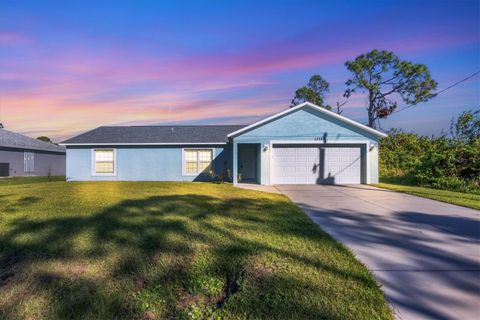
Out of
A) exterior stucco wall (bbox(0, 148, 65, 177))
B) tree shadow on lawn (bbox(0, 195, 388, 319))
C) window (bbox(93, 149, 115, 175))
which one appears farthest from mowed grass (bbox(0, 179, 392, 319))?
exterior stucco wall (bbox(0, 148, 65, 177))

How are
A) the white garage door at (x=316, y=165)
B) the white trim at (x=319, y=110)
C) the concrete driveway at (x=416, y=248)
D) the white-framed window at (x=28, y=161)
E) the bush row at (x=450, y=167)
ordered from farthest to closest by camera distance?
the white-framed window at (x=28, y=161)
the white garage door at (x=316, y=165)
the white trim at (x=319, y=110)
the bush row at (x=450, y=167)
the concrete driveway at (x=416, y=248)

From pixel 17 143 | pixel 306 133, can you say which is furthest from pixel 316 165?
pixel 17 143

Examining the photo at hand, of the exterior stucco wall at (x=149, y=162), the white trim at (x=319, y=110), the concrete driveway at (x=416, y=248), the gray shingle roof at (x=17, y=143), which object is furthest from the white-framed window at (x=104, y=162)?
the concrete driveway at (x=416, y=248)

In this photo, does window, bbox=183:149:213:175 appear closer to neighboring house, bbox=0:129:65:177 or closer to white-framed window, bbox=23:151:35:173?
neighboring house, bbox=0:129:65:177

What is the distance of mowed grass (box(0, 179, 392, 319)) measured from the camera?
10.3ft

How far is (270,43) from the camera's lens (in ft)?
46.4

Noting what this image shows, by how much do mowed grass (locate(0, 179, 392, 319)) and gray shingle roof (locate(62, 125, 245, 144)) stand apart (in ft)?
41.6

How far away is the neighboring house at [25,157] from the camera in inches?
967

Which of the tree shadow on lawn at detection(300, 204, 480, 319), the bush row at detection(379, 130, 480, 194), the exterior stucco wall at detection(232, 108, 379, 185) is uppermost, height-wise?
the exterior stucco wall at detection(232, 108, 379, 185)

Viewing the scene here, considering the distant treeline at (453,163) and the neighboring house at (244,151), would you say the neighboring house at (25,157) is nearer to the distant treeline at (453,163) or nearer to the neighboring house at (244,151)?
the neighboring house at (244,151)

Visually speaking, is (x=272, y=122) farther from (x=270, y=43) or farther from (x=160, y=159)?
(x=160, y=159)

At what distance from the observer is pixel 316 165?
16891mm

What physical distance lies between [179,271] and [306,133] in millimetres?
13695

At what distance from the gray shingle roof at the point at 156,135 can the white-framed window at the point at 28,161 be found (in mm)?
10224
